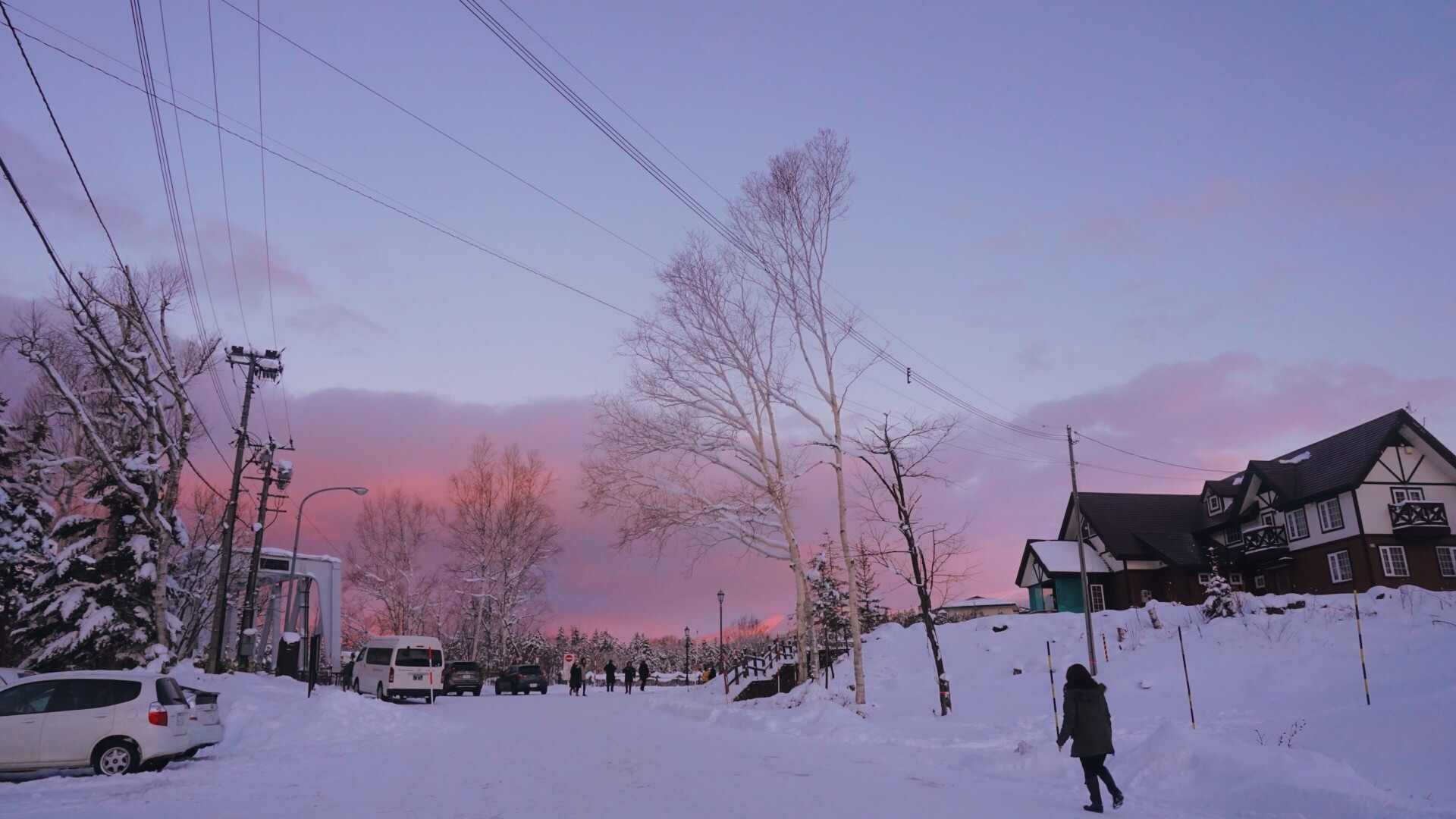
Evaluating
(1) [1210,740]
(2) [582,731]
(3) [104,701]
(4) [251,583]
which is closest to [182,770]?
(3) [104,701]

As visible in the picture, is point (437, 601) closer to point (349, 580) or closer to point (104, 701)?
point (349, 580)

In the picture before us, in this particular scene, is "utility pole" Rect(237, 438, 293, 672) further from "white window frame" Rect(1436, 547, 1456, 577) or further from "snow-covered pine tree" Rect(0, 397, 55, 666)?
"white window frame" Rect(1436, 547, 1456, 577)

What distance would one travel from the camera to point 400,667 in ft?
108

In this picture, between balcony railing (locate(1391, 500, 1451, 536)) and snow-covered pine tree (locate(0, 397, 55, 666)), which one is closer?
snow-covered pine tree (locate(0, 397, 55, 666))

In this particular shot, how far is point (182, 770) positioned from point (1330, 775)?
15.4m

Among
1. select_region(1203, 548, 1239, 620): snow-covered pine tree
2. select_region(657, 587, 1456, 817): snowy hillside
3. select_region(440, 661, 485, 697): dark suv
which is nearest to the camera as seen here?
select_region(657, 587, 1456, 817): snowy hillside

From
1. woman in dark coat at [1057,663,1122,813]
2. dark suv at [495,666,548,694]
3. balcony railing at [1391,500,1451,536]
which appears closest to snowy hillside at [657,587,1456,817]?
woman in dark coat at [1057,663,1122,813]

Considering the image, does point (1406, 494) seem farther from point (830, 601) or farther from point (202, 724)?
point (202, 724)

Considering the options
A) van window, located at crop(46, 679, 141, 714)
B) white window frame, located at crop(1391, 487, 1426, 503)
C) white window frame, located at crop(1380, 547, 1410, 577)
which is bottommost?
van window, located at crop(46, 679, 141, 714)

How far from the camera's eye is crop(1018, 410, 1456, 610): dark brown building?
39.3m

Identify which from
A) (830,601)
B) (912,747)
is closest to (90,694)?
(912,747)

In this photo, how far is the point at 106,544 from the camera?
27.8 metres

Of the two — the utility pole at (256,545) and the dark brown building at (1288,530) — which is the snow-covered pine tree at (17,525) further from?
the dark brown building at (1288,530)

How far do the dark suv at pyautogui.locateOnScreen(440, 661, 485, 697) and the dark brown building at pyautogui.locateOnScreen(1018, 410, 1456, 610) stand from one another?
1247 inches
